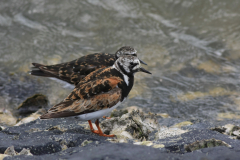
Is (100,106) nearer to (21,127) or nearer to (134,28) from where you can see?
(21,127)

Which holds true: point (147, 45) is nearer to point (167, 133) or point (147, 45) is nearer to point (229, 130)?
point (229, 130)

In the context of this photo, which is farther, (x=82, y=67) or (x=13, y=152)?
(x=82, y=67)

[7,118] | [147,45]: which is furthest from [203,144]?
[147,45]

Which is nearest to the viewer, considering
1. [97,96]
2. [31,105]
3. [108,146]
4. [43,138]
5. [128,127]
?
[108,146]

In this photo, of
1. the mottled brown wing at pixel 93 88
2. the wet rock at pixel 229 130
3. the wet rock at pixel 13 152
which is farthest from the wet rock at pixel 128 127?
the wet rock at pixel 13 152

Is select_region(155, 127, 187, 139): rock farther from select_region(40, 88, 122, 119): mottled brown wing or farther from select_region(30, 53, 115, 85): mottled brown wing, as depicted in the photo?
select_region(30, 53, 115, 85): mottled brown wing

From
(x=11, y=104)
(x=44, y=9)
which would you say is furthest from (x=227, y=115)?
(x=44, y=9)

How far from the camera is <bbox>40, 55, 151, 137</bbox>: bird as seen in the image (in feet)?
13.1

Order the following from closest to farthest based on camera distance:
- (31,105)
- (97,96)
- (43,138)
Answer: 1. (43,138)
2. (97,96)
3. (31,105)

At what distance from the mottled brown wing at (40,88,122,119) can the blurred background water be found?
7.14 ft

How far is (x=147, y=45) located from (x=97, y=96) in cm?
496

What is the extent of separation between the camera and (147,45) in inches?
346

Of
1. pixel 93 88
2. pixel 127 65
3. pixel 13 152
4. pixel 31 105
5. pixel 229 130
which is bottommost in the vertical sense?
pixel 229 130

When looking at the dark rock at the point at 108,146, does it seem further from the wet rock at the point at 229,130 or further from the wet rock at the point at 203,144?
the wet rock at the point at 229,130
